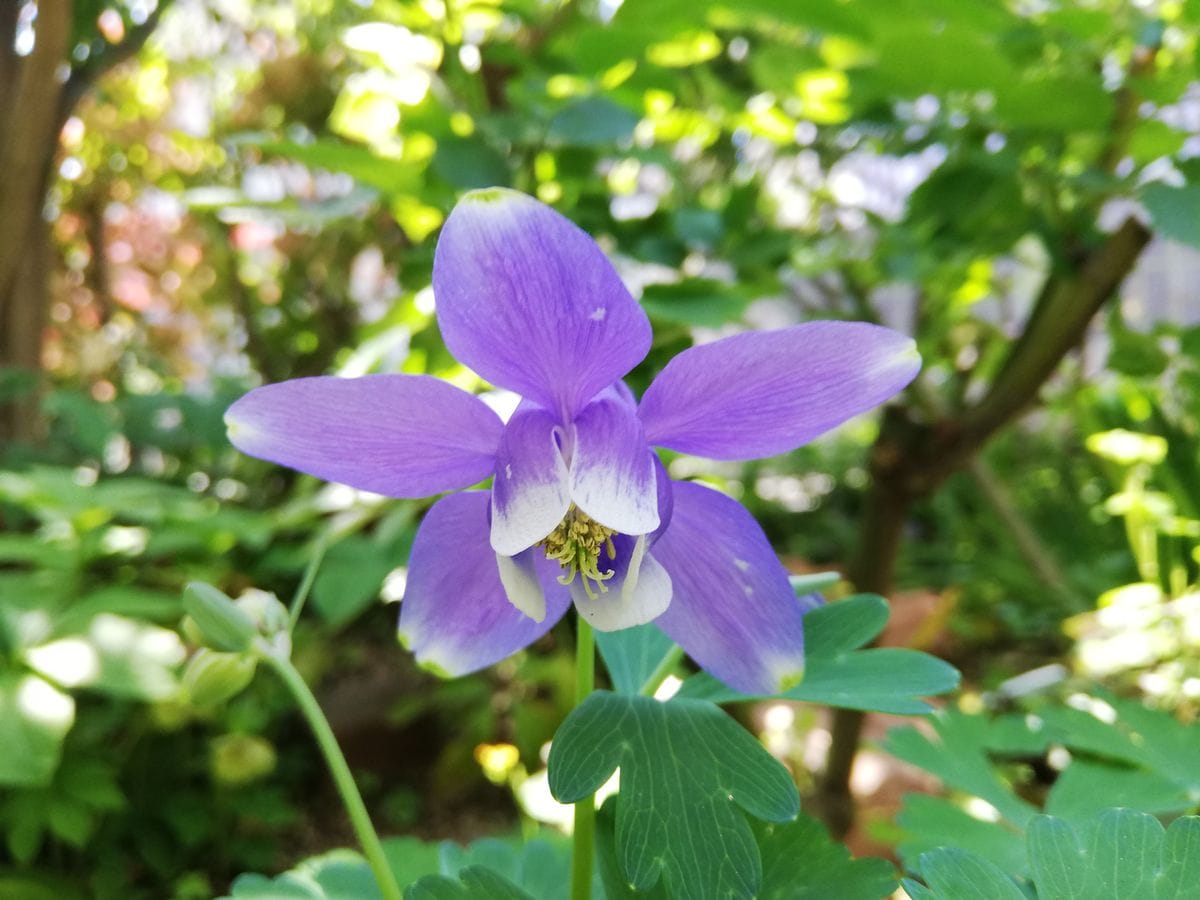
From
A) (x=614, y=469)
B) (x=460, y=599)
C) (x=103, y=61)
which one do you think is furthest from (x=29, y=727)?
(x=103, y=61)

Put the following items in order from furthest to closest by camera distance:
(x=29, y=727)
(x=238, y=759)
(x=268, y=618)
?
(x=238, y=759), (x=29, y=727), (x=268, y=618)

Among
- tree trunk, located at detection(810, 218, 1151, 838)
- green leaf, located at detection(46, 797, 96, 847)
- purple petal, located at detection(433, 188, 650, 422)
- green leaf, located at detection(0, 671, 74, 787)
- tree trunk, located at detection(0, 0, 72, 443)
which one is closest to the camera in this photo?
purple petal, located at detection(433, 188, 650, 422)

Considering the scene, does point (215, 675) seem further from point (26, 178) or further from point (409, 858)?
point (26, 178)

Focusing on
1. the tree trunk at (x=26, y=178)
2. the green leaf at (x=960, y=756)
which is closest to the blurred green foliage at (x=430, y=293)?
the tree trunk at (x=26, y=178)

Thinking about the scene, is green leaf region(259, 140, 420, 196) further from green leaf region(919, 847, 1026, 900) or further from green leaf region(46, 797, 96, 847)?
green leaf region(46, 797, 96, 847)

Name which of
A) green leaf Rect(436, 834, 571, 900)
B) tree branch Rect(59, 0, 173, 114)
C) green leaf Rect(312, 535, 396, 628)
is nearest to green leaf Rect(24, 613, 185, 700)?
green leaf Rect(312, 535, 396, 628)

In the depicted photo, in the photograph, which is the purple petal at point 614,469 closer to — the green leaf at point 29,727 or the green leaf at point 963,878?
the green leaf at point 963,878
